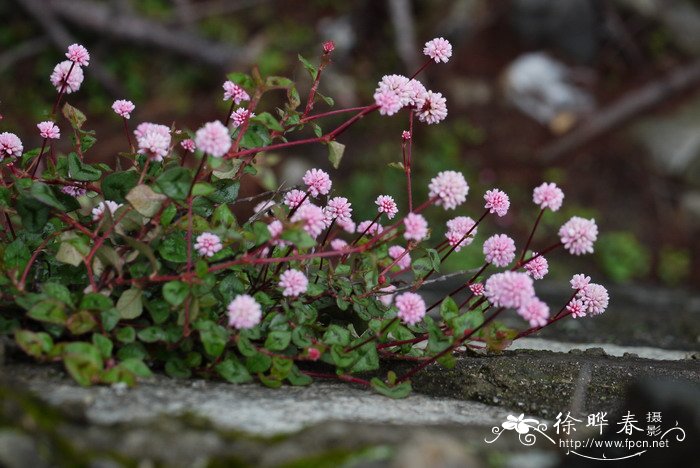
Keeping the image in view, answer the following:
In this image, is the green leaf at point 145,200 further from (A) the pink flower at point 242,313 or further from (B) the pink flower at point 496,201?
(B) the pink flower at point 496,201

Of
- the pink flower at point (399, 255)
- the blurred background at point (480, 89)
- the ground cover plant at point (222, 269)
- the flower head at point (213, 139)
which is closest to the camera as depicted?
the flower head at point (213, 139)

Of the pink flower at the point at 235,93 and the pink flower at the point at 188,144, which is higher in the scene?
the pink flower at the point at 235,93

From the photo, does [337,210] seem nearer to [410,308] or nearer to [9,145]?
[410,308]

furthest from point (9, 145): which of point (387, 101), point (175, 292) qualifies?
point (387, 101)

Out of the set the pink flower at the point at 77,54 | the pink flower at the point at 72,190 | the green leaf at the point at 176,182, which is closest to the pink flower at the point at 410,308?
the green leaf at the point at 176,182

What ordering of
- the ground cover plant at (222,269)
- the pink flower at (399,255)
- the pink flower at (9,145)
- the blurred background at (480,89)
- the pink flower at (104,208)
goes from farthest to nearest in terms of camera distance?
the blurred background at (480,89), the pink flower at (399,255), the pink flower at (9,145), the pink flower at (104,208), the ground cover plant at (222,269)

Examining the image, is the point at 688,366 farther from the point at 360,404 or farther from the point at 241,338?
the point at 241,338

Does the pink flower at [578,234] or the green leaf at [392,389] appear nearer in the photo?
the pink flower at [578,234]

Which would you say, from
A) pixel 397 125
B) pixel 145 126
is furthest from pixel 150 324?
pixel 397 125
